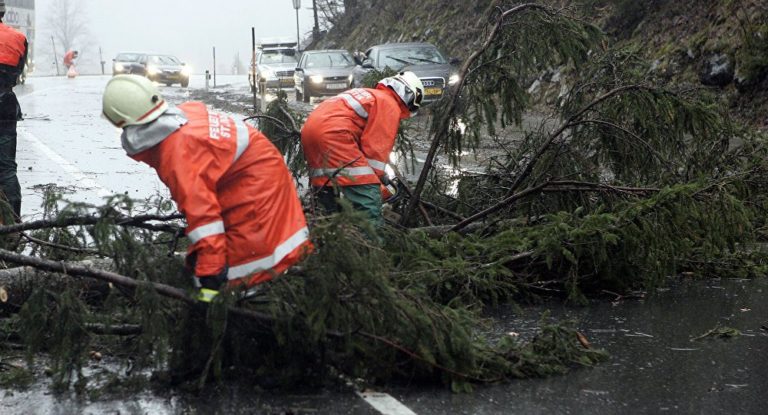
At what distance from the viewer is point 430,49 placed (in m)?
25.0

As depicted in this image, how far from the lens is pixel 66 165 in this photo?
46.8 feet

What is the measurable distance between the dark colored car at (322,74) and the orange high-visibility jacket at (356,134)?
22126 millimetres

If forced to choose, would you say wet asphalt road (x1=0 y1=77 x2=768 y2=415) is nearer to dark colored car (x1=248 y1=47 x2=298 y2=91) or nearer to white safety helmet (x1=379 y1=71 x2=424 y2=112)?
white safety helmet (x1=379 y1=71 x2=424 y2=112)

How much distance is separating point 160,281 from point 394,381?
1.22 metres

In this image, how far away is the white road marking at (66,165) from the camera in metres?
12.1

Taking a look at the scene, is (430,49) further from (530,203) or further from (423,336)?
(423,336)

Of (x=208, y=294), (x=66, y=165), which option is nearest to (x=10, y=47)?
(x=208, y=294)

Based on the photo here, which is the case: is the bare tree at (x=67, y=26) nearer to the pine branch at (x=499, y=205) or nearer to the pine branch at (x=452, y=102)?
the pine branch at (x=452, y=102)

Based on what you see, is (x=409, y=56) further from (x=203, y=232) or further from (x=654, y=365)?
(x=203, y=232)

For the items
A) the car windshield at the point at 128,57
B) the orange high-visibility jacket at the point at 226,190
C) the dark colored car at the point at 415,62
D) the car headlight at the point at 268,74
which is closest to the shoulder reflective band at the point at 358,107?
the orange high-visibility jacket at the point at 226,190

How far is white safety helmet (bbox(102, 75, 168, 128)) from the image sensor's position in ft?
15.6

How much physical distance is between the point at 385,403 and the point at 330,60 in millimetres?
27485

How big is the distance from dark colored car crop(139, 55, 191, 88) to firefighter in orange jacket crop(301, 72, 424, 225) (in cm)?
3765

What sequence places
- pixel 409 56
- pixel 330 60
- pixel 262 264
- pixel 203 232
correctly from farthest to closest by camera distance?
pixel 330 60, pixel 409 56, pixel 262 264, pixel 203 232
